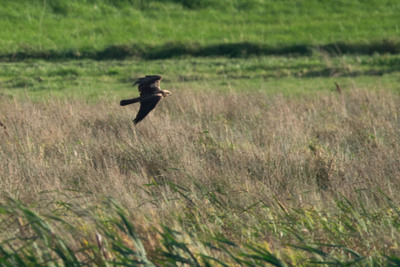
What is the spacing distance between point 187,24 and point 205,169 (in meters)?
20.8

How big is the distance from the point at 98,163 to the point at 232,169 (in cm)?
139

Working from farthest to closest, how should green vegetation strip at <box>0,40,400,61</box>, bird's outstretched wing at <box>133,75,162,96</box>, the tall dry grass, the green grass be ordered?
1. green vegetation strip at <box>0,40,400,61</box>
2. the green grass
3. bird's outstretched wing at <box>133,75,162,96</box>
4. the tall dry grass

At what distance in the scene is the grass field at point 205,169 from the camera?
4340mm

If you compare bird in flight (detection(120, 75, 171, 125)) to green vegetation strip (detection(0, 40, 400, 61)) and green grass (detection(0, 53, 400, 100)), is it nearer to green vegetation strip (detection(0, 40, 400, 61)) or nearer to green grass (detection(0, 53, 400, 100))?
green grass (detection(0, 53, 400, 100))

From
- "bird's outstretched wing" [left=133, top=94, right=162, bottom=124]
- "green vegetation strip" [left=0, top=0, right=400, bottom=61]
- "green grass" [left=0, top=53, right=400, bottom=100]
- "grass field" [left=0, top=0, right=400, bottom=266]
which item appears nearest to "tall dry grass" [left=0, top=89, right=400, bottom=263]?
"grass field" [left=0, top=0, right=400, bottom=266]

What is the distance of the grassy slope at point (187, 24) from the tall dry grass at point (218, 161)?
12.5m

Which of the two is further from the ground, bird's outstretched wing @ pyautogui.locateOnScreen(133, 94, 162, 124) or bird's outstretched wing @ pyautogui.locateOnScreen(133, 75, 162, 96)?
bird's outstretched wing @ pyautogui.locateOnScreen(133, 75, 162, 96)

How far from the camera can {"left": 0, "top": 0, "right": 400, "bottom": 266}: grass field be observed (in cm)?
434

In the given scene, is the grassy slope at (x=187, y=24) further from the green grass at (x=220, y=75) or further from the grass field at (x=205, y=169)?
the grass field at (x=205, y=169)

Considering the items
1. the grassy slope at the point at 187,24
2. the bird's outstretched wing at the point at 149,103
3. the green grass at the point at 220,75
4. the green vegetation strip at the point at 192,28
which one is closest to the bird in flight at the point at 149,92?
the bird's outstretched wing at the point at 149,103

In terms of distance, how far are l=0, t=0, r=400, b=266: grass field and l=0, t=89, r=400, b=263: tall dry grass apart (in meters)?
0.02

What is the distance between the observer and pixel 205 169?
6469mm

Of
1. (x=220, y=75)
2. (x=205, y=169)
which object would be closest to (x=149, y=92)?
(x=205, y=169)

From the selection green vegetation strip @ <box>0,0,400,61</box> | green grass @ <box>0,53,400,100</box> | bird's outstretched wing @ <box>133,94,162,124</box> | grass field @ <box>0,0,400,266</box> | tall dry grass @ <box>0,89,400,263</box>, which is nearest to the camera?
grass field @ <box>0,0,400,266</box>
